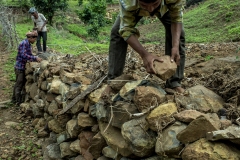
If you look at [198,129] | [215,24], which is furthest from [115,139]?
[215,24]

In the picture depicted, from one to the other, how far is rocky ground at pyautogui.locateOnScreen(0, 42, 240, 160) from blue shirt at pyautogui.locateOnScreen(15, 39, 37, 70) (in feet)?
3.31

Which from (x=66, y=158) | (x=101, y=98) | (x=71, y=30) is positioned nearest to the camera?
(x=101, y=98)

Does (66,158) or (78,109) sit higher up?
(78,109)

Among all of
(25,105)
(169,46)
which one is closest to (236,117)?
(169,46)

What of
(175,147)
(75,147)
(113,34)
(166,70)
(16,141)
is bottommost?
(16,141)

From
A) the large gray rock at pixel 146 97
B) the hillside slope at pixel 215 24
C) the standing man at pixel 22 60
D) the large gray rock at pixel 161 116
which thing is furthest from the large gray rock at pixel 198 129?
the hillside slope at pixel 215 24

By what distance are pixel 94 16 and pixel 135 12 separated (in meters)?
18.6

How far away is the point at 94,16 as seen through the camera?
2070cm

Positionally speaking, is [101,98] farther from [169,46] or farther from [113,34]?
[169,46]

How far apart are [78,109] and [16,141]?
1.82 meters

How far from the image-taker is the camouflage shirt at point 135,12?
2570 mm

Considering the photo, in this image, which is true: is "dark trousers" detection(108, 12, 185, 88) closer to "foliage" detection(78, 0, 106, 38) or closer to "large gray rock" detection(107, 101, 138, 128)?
"large gray rock" detection(107, 101, 138, 128)

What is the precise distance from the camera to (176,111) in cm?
242

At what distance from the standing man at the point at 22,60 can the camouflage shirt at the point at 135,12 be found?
392 cm
